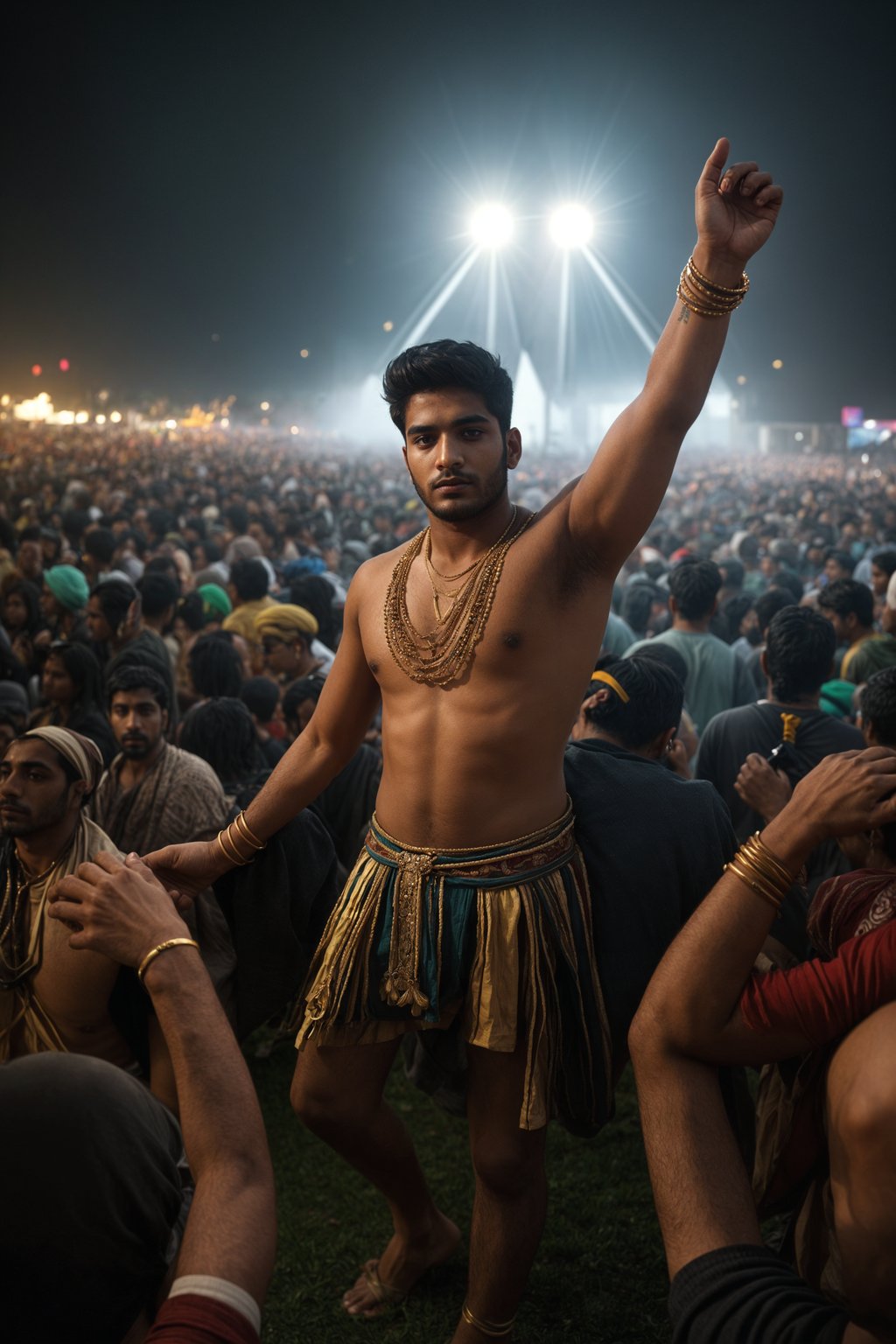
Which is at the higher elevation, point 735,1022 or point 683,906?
point 735,1022

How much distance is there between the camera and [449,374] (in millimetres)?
2535

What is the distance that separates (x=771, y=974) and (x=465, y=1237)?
2.17 m

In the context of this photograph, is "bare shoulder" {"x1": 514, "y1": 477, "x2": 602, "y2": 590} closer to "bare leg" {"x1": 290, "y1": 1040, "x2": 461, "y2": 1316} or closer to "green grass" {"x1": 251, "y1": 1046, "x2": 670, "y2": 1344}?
"bare leg" {"x1": 290, "y1": 1040, "x2": 461, "y2": 1316}

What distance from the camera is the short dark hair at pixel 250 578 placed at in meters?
6.98

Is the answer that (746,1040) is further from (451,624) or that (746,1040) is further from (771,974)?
(451,624)

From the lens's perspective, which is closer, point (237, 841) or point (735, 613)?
point (237, 841)

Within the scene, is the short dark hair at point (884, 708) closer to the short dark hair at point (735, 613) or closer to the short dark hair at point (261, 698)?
the short dark hair at point (261, 698)

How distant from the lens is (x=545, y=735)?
248cm

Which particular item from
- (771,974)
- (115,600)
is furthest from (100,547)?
(771,974)

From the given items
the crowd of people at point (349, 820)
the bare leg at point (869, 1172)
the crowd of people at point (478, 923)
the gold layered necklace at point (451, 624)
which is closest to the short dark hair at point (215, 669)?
the crowd of people at point (349, 820)

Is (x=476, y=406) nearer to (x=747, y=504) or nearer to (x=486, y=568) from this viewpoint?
(x=486, y=568)

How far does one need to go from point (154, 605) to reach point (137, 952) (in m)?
5.49

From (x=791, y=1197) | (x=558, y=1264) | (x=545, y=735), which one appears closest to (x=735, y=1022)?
(x=791, y=1197)

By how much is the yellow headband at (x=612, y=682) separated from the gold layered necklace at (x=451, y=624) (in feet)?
2.06
